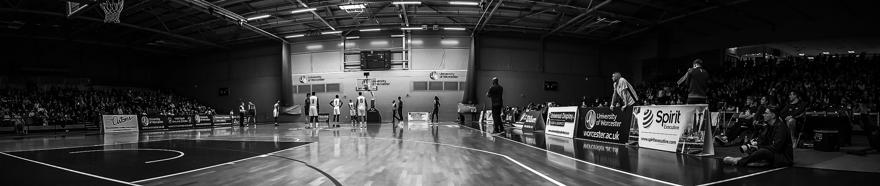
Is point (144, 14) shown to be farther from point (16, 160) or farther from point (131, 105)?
point (16, 160)

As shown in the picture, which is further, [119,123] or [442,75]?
[442,75]

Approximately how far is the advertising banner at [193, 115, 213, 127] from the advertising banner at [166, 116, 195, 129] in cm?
26

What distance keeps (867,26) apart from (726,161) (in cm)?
2028

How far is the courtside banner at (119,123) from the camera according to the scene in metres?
17.0

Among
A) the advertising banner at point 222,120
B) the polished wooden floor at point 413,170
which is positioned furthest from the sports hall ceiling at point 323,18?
the polished wooden floor at point 413,170

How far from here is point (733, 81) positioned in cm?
2156

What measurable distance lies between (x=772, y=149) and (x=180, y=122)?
22.9 meters

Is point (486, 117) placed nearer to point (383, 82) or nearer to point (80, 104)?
point (383, 82)

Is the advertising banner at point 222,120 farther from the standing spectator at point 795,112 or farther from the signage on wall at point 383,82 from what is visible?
the standing spectator at point 795,112

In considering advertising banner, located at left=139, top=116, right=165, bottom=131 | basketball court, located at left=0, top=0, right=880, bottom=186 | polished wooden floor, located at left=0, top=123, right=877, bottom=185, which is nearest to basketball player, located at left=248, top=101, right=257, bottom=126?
basketball court, located at left=0, top=0, right=880, bottom=186

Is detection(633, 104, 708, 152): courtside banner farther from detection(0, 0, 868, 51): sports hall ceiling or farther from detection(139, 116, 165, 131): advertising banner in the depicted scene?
detection(139, 116, 165, 131): advertising banner

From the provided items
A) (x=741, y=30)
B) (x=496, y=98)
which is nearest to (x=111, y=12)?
(x=496, y=98)

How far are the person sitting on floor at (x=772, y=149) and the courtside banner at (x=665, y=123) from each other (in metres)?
1.20

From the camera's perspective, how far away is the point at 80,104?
25.3 m
